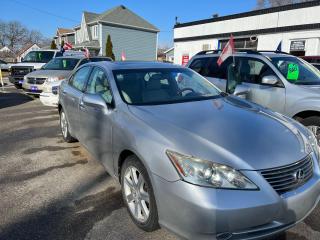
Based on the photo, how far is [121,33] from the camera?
41.3 metres

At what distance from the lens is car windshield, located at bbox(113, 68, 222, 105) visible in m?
3.70

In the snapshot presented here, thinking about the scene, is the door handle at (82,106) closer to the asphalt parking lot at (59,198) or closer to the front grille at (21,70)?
the asphalt parking lot at (59,198)

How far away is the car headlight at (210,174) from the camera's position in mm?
2383

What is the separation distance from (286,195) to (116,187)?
2292 mm

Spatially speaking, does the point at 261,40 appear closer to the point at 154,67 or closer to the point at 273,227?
the point at 154,67

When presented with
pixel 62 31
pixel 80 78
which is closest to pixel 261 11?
pixel 80 78

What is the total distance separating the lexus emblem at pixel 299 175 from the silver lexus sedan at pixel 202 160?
0.05ft

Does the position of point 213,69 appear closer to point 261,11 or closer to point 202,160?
point 202,160

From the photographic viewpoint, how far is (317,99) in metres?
5.04

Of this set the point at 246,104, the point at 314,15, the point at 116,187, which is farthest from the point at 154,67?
the point at 314,15

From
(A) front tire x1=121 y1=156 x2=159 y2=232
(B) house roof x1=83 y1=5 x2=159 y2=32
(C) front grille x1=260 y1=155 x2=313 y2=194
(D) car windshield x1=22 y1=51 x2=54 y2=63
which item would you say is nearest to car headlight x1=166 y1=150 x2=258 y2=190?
(C) front grille x1=260 y1=155 x2=313 y2=194

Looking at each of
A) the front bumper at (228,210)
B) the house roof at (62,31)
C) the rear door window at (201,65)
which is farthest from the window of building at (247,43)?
the house roof at (62,31)

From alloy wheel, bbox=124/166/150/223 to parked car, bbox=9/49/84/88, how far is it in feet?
42.2

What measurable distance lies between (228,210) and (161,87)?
2117mm
